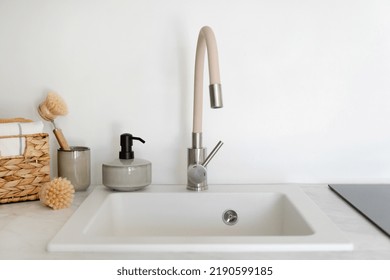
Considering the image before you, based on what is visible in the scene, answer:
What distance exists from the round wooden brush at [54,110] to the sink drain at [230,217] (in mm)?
449

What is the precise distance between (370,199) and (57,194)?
2.47ft

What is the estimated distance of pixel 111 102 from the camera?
1.38m

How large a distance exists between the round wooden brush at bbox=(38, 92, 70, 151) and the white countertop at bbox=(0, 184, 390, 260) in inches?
6.0

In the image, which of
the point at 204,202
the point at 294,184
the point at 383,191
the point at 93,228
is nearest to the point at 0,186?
the point at 93,228

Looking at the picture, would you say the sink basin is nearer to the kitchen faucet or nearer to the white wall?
the kitchen faucet

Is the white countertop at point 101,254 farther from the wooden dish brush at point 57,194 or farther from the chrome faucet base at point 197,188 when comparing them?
the chrome faucet base at point 197,188

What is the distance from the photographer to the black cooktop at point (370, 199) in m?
1.03

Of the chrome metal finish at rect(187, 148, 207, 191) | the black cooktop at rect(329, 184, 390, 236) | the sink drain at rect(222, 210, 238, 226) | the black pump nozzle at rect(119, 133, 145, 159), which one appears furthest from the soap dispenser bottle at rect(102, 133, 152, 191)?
the black cooktop at rect(329, 184, 390, 236)

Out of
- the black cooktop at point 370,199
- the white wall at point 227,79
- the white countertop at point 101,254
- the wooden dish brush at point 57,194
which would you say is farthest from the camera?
the white wall at point 227,79

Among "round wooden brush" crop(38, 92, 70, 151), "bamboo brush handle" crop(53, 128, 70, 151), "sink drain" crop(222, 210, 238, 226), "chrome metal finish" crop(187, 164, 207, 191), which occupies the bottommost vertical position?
"sink drain" crop(222, 210, 238, 226)

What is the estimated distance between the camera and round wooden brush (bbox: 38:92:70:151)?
4.14 feet

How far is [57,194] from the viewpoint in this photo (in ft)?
3.71

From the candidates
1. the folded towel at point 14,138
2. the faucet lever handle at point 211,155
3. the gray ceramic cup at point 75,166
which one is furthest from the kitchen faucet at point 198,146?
the folded towel at point 14,138
